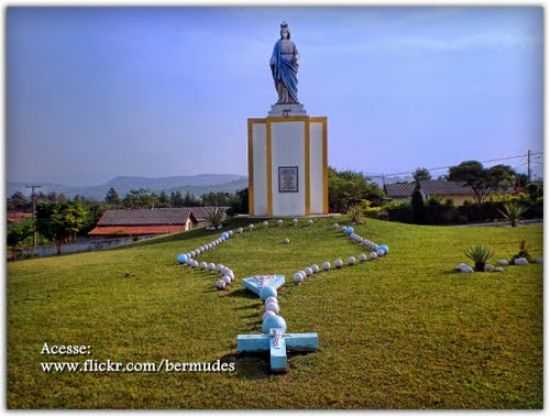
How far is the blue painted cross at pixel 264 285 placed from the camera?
427cm

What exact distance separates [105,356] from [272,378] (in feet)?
3.69

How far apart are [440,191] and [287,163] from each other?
9.63ft

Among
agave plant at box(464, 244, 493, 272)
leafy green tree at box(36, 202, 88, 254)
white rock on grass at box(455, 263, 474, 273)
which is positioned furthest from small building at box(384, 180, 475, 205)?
leafy green tree at box(36, 202, 88, 254)

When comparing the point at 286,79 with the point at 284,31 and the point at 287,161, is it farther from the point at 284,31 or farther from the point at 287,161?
the point at 284,31

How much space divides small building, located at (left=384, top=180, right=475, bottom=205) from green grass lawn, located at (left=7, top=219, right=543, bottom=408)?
3.99 metres

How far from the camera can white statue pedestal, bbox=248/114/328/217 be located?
10305 mm

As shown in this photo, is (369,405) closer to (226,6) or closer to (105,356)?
(105,356)

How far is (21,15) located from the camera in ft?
12.1

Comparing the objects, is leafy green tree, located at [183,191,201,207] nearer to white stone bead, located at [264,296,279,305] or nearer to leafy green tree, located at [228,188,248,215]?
white stone bead, located at [264,296,279,305]

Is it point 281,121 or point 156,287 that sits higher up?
point 281,121

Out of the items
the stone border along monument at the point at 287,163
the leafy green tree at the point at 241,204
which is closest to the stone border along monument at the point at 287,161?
the stone border along monument at the point at 287,163

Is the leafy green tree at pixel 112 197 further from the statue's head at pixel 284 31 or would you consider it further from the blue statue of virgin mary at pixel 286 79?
the blue statue of virgin mary at pixel 286 79

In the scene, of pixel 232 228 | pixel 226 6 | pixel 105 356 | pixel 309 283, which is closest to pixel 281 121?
pixel 232 228

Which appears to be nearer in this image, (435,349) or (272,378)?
(272,378)
